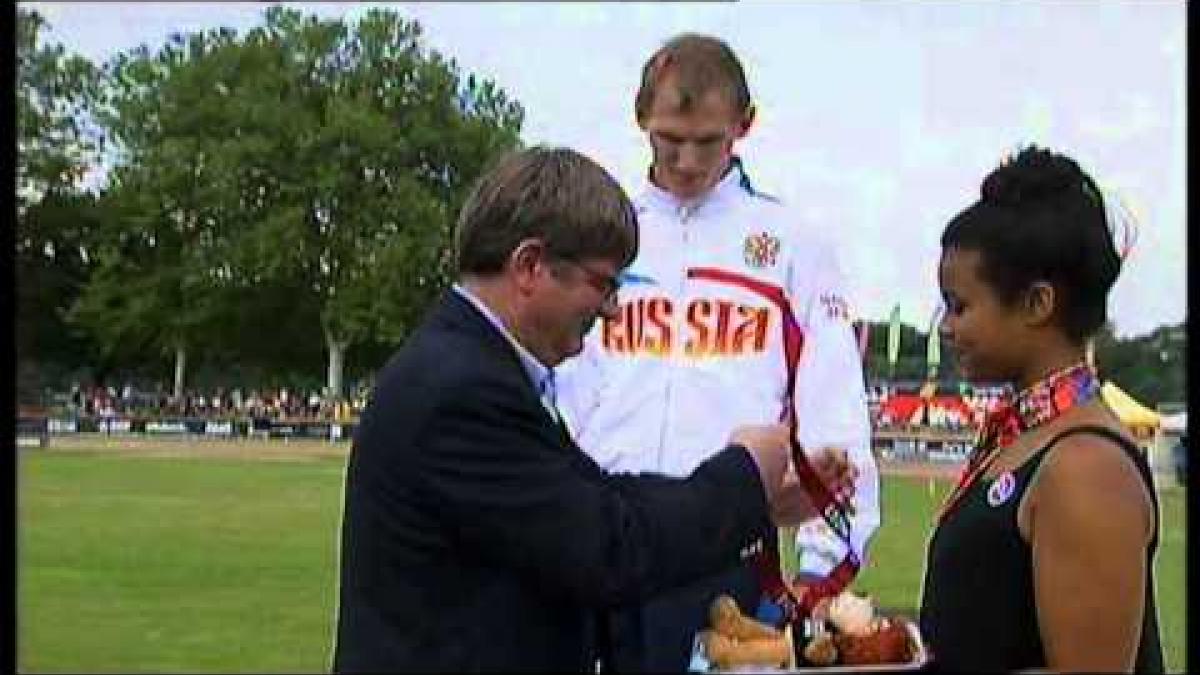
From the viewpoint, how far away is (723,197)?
2.50m

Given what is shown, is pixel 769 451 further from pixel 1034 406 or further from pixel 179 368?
pixel 179 368

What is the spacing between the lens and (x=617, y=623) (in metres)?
1.92

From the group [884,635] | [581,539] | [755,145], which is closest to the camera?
[581,539]

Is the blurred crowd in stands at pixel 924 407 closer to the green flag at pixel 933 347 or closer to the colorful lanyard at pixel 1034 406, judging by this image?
the green flag at pixel 933 347

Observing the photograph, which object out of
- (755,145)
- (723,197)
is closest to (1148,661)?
(723,197)

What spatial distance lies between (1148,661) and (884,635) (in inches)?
10.8

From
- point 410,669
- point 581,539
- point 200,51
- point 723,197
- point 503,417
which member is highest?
point 200,51

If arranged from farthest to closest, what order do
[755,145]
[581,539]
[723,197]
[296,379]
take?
[296,379], [755,145], [723,197], [581,539]

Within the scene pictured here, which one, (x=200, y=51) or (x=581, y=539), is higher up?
(x=200, y=51)

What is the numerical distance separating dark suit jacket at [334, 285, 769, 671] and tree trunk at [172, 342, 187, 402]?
433 cm

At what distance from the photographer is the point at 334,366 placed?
5.04 meters

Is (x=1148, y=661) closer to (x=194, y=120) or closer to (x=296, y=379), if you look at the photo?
(x=194, y=120)

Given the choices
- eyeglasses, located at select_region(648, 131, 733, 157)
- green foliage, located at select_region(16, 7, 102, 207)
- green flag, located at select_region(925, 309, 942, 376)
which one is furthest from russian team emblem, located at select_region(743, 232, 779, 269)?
green foliage, located at select_region(16, 7, 102, 207)

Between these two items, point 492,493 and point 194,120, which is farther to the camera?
point 194,120
